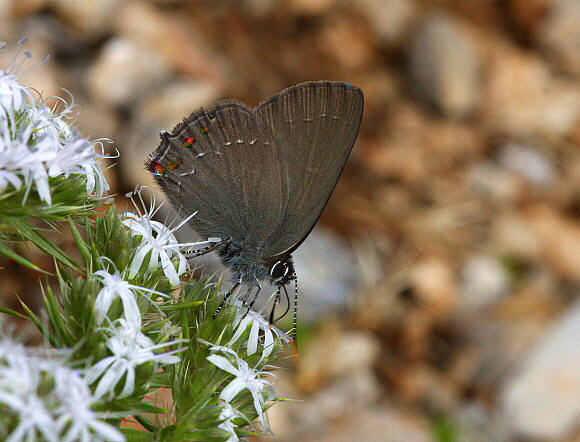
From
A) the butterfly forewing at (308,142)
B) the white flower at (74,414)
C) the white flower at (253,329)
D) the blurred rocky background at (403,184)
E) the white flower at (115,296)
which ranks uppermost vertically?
the blurred rocky background at (403,184)

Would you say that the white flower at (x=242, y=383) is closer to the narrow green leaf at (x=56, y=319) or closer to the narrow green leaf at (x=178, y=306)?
the narrow green leaf at (x=178, y=306)

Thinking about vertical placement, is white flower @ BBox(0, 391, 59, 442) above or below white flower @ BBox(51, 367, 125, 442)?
below

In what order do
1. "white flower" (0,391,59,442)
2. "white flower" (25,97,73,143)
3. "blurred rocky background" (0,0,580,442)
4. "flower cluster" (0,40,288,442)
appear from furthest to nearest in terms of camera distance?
"blurred rocky background" (0,0,580,442) → "white flower" (25,97,73,143) → "flower cluster" (0,40,288,442) → "white flower" (0,391,59,442)

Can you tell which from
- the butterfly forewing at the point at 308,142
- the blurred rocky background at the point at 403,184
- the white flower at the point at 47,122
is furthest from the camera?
the blurred rocky background at the point at 403,184

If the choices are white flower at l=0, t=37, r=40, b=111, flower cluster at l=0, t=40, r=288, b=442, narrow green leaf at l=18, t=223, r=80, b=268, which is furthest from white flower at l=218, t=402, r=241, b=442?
white flower at l=0, t=37, r=40, b=111

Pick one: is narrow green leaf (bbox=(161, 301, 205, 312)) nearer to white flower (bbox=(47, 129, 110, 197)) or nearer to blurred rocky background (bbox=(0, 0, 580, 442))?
white flower (bbox=(47, 129, 110, 197))

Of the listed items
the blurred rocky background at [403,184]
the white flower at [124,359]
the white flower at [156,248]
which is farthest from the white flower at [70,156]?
the blurred rocky background at [403,184]
